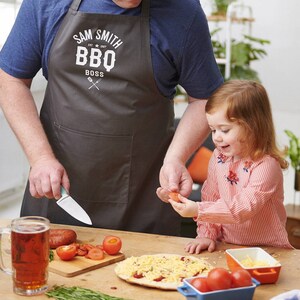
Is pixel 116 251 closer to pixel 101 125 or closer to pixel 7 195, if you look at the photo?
pixel 101 125

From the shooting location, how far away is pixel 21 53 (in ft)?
8.44

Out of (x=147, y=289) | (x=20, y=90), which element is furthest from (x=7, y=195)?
(x=147, y=289)

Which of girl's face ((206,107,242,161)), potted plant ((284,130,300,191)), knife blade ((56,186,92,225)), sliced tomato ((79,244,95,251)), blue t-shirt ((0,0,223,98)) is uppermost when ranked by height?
blue t-shirt ((0,0,223,98))

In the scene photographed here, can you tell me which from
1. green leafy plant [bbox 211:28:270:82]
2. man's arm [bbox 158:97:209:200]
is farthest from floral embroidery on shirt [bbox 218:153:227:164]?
green leafy plant [bbox 211:28:270:82]

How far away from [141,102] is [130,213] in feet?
1.28

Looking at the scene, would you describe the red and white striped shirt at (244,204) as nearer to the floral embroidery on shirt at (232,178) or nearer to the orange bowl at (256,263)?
the floral embroidery on shirt at (232,178)

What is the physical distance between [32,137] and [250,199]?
2.45 ft

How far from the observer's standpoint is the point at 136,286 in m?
1.95

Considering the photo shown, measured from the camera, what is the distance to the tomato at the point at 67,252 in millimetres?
2102

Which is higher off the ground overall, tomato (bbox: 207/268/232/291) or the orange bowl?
tomato (bbox: 207/268/232/291)

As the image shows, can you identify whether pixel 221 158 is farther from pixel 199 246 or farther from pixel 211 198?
A: pixel 199 246

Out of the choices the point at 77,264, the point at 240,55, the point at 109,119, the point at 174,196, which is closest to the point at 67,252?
the point at 77,264

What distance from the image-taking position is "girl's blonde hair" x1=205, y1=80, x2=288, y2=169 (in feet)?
7.80

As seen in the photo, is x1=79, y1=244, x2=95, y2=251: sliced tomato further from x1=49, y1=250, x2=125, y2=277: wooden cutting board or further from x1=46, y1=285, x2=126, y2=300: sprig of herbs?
x1=46, y1=285, x2=126, y2=300: sprig of herbs
